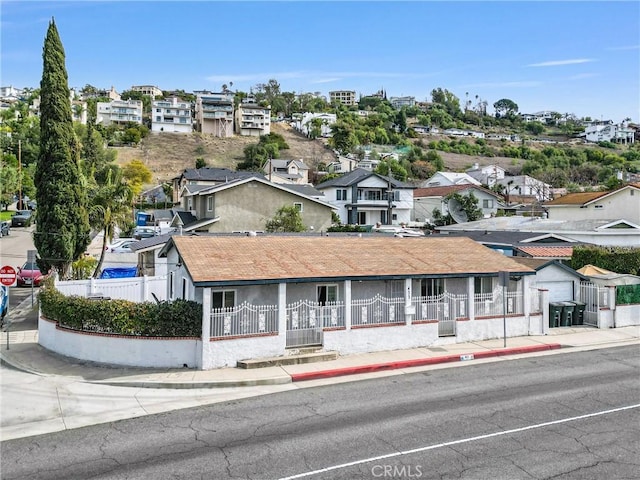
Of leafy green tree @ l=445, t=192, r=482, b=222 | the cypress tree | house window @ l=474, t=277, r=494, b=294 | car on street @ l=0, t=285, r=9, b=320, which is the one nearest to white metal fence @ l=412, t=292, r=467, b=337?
house window @ l=474, t=277, r=494, b=294

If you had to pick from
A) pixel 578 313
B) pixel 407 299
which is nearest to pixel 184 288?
pixel 407 299

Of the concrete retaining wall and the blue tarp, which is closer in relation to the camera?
the concrete retaining wall

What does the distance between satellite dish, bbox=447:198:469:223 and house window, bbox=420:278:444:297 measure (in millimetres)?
39254

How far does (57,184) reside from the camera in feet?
89.5

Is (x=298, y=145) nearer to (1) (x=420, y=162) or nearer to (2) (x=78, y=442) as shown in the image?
(1) (x=420, y=162)

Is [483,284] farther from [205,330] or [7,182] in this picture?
[7,182]

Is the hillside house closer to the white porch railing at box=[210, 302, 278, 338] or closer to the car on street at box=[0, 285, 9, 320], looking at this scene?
the car on street at box=[0, 285, 9, 320]

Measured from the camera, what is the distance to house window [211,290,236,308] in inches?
701

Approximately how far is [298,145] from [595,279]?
134328 mm

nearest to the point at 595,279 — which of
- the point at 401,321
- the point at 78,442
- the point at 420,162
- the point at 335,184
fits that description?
the point at 401,321

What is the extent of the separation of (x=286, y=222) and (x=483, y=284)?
22.7m

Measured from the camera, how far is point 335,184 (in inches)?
2729

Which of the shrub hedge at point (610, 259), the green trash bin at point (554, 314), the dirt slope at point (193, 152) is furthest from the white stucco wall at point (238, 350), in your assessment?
the dirt slope at point (193, 152)

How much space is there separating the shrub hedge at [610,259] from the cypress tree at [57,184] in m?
26.0
